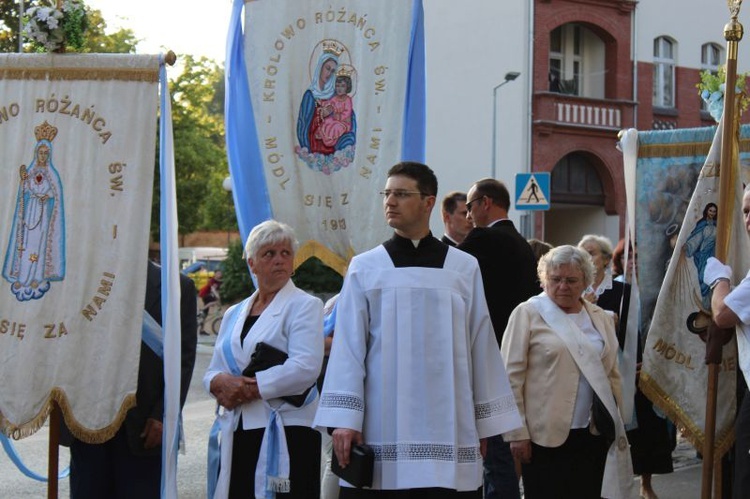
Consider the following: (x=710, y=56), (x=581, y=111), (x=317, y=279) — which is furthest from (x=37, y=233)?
(x=710, y=56)

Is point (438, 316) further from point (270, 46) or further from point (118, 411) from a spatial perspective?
point (270, 46)

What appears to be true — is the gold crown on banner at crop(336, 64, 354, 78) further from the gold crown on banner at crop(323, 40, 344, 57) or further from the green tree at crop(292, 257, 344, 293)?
the green tree at crop(292, 257, 344, 293)

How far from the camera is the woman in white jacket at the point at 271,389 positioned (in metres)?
5.80

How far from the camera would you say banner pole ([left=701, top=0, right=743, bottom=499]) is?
667 cm

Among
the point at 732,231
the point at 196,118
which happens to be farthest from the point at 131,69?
the point at 196,118

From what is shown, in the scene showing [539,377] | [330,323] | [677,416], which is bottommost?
[677,416]

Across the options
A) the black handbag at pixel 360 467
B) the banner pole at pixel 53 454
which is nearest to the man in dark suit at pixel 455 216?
the banner pole at pixel 53 454

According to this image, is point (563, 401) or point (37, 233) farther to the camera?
point (563, 401)

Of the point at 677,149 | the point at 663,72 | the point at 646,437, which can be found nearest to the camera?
the point at 677,149

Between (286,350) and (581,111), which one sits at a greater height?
(581,111)

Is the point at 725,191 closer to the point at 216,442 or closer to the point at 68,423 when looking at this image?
the point at 216,442

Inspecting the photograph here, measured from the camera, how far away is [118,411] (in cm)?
587

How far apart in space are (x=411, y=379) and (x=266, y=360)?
1.13 meters

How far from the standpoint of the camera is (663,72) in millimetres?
35812
